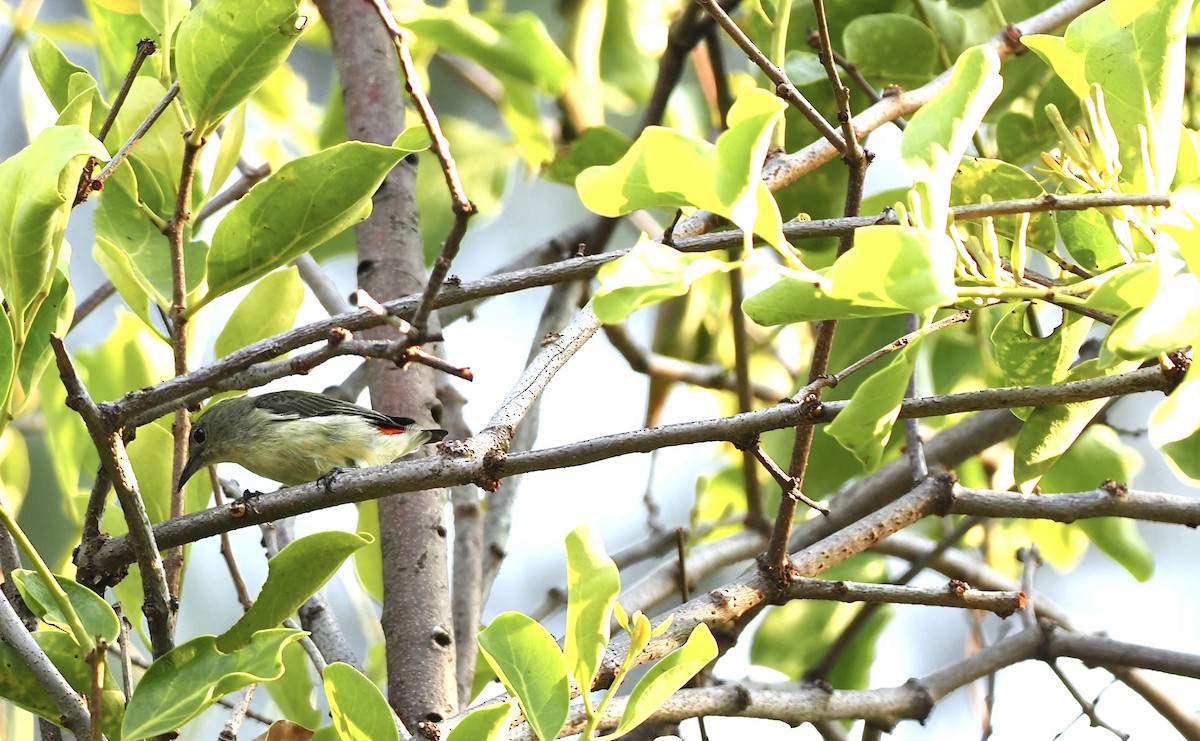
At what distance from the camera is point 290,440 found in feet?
10.4

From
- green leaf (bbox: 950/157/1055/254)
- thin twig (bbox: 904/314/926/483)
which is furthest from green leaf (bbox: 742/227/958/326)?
thin twig (bbox: 904/314/926/483)

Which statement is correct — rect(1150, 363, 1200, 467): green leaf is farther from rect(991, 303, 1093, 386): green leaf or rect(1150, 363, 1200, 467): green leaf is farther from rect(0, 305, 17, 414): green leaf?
rect(0, 305, 17, 414): green leaf

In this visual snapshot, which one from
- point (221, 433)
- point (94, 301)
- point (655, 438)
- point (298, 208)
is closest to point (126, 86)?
point (298, 208)

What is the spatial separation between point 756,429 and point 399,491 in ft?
1.23

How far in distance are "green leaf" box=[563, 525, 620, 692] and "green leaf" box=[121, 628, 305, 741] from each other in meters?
0.25

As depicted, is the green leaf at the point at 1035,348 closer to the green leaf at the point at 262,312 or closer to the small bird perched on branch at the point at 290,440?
the green leaf at the point at 262,312

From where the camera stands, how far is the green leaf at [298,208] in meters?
1.29

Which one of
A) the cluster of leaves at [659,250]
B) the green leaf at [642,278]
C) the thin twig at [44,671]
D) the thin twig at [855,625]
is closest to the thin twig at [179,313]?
the cluster of leaves at [659,250]

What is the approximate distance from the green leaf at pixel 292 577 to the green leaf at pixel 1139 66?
856mm

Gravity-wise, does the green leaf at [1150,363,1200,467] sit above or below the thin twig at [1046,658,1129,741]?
below

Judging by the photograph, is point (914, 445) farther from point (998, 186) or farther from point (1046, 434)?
point (998, 186)

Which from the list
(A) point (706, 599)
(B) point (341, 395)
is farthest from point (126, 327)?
(A) point (706, 599)

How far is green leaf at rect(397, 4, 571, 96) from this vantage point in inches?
93.8

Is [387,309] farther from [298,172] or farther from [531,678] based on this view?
[531,678]
